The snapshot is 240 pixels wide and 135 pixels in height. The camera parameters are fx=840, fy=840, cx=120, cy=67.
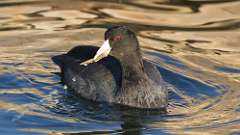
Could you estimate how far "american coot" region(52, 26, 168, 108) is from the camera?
31.9ft

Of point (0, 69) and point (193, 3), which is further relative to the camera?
point (193, 3)

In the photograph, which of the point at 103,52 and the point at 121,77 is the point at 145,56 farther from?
the point at 103,52

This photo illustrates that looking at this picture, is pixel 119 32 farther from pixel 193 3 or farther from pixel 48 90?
pixel 193 3

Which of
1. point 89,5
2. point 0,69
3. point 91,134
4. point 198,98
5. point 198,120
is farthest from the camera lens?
point 89,5

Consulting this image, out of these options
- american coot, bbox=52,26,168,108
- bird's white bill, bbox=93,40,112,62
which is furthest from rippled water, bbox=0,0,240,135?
bird's white bill, bbox=93,40,112,62

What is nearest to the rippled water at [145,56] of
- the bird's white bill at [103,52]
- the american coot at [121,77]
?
the american coot at [121,77]

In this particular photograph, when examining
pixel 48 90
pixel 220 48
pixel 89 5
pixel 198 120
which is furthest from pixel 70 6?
pixel 198 120

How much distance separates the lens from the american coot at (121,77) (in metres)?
9.71

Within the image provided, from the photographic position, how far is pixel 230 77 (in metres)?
10.9

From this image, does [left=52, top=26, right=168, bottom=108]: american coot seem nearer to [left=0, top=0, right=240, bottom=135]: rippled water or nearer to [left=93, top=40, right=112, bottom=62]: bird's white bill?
[left=93, top=40, right=112, bottom=62]: bird's white bill

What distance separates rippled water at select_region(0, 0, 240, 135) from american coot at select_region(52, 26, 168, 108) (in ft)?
0.50

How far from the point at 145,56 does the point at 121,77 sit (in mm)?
1713

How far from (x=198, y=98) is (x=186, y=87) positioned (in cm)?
40

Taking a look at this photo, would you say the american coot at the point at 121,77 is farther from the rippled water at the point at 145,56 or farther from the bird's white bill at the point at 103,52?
the rippled water at the point at 145,56
